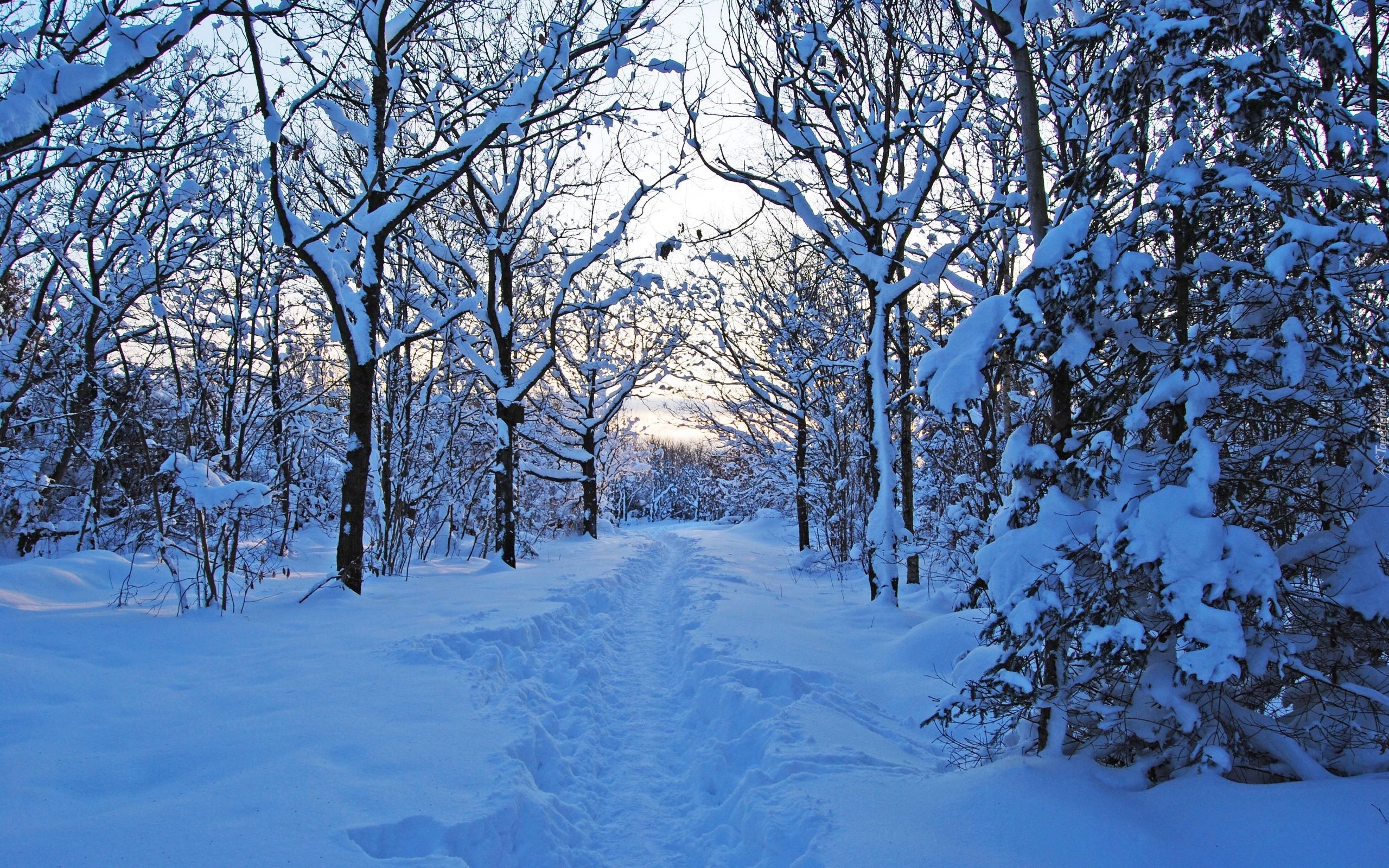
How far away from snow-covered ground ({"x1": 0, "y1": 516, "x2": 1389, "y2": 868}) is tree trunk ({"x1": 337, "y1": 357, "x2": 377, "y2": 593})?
1.11 meters

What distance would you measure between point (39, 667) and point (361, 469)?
3978 mm

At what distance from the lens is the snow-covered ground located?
236 centimetres

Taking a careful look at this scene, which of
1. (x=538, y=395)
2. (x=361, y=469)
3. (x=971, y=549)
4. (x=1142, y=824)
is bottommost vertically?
(x=1142, y=824)

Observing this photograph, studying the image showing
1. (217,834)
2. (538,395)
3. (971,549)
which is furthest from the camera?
(538,395)

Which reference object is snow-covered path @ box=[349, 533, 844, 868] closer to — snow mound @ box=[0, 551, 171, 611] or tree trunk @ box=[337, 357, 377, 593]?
tree trunk @ box=[337, 357, 377, 593]

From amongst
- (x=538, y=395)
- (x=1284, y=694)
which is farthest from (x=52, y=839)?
(x=538, y=395)

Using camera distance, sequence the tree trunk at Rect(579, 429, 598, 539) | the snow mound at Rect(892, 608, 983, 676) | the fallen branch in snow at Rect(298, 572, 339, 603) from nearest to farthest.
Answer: the snow mound at Rect(892, 608, 983, 676)
the fallen branch in snow at Rect(298, 572, 339, 603)
the tree trunk at Rect(579, 429, 598, 539)

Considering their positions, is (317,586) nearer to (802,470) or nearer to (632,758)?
(632,758)

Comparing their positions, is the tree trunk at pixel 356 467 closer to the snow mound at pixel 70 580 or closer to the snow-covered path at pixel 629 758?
the snow mound at pixel 70 580

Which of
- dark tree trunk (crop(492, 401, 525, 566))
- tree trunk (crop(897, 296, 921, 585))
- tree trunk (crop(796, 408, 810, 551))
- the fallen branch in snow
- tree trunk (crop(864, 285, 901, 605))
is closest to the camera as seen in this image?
the fallen branch in snow

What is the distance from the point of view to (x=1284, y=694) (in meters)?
2.75

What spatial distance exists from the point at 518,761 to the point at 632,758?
2.94ft

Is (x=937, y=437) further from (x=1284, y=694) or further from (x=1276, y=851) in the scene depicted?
(x=1276, y=851)

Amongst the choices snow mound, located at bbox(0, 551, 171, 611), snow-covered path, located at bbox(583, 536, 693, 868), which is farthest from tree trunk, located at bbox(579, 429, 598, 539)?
snow mound, located at bbox(0, 551, 171, 611)
